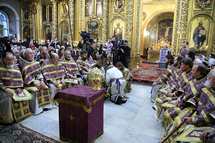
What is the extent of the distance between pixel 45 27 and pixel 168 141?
1733cm

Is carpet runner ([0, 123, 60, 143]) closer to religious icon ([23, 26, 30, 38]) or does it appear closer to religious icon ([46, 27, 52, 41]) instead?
religious icon ([46, 27, 52, 41])

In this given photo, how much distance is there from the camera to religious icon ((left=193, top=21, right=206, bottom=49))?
9.73 m

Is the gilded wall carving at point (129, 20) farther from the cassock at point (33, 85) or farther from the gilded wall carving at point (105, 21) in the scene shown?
the cassock at point (33, 85)

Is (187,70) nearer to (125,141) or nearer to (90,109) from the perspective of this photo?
(125,141)

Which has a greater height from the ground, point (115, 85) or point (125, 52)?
point (125, 52)

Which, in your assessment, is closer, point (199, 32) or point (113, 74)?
point (113, 74)

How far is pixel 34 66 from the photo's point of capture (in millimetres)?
4230

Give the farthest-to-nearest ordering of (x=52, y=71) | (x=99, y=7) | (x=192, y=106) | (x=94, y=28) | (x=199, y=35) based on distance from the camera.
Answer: (x=94, y=28) < (x=99, y=7) < (x=199, y=35) < (x=52, y=71) < (x=192, y=106)

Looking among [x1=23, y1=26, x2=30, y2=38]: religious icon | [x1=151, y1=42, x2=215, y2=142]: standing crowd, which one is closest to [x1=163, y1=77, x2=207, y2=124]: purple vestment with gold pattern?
[x1=151, y1=42, x2=215, y2=142]: standing crowd

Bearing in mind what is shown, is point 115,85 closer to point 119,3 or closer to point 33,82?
point 33,82

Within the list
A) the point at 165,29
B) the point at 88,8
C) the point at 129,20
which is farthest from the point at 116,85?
the point at 165,29

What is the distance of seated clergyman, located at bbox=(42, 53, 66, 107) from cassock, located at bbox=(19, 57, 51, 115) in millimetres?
279

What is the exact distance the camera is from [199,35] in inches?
386

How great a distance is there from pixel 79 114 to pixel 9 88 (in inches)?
86.4
